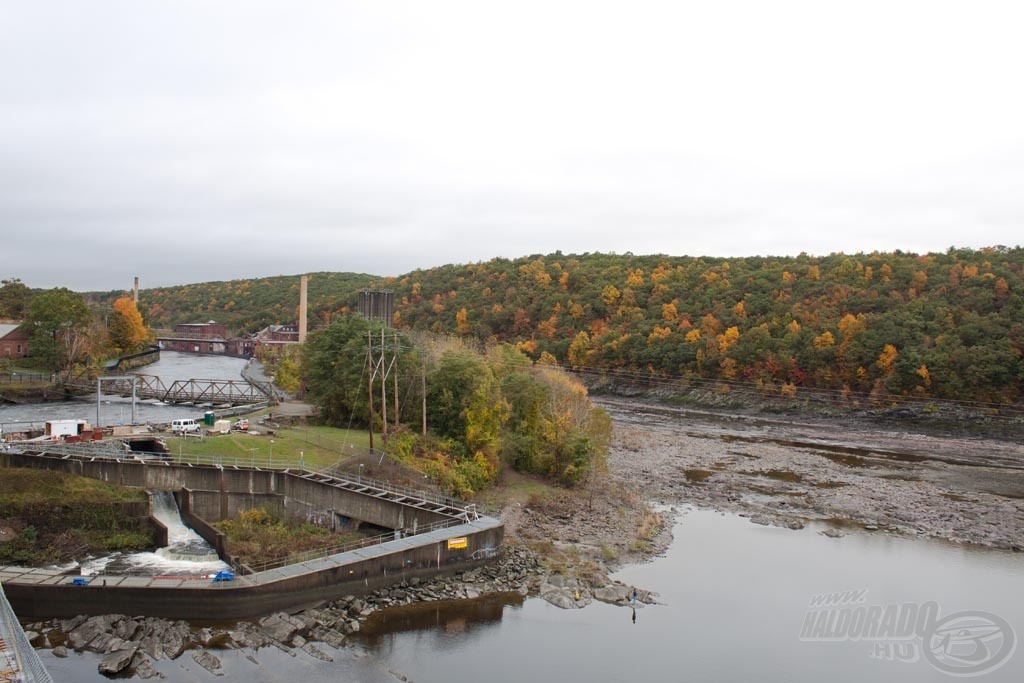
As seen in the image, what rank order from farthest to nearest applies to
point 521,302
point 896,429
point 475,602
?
point 521,302, point 896,429, point 475,602

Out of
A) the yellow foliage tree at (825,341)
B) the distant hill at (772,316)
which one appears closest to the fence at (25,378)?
the distant hill at (772,316)

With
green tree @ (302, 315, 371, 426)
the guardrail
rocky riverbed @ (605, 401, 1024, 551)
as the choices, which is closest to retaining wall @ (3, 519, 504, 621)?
the guardrail

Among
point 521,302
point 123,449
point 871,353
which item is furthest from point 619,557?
point 521,302

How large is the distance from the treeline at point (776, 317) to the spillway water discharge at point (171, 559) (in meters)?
61.2

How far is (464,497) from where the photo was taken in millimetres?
38469

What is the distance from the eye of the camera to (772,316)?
109750 mm

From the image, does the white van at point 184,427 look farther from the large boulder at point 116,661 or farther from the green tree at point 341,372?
the large boulder at point 116,661

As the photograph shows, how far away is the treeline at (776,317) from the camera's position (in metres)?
87.2

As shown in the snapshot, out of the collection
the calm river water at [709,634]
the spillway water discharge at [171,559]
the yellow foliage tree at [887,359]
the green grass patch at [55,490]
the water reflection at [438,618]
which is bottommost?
the calm river water at [709,634]

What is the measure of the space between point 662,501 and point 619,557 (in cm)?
1243

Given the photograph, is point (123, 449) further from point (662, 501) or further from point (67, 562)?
point (662, 501)

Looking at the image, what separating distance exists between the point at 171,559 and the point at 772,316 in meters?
96.9

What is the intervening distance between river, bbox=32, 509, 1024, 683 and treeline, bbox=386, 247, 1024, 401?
200ft

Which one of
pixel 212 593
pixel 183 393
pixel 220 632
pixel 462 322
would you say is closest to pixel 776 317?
pixel 462 322
